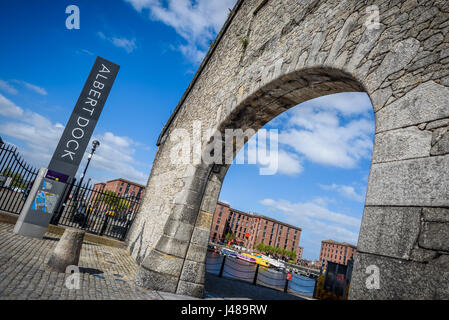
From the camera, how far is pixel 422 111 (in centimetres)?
196

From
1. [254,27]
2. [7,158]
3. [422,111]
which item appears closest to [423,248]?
[422,111]

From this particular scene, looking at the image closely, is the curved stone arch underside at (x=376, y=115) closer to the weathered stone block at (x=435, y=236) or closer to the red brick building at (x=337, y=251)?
the weathered stone block at (x=435, y=236)

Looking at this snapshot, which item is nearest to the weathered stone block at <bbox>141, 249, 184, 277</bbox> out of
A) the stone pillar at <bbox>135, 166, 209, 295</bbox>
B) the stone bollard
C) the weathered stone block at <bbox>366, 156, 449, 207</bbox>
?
the stone pillar at <bbox>135, 166, 209, 295</bbox>

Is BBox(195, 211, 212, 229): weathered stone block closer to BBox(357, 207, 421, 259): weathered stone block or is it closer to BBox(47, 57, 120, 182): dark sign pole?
BBox(357, 207, 421, 259): weathered stone block

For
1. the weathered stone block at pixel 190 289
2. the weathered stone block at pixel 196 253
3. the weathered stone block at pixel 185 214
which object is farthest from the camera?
the weathered stone block at pixel 185 214

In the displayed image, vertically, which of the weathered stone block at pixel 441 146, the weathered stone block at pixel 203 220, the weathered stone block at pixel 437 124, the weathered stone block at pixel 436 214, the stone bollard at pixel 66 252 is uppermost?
the weathered stone block at pixel 437 124

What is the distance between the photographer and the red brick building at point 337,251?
85.4m

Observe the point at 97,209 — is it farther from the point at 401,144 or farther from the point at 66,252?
the point at 401,144

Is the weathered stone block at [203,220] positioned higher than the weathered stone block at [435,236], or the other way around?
the weathered stone block at [435,236]

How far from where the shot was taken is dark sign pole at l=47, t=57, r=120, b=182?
24.6 ft

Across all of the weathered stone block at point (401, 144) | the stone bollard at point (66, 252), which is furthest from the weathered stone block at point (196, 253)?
the weathered stone block at point (401, 144)

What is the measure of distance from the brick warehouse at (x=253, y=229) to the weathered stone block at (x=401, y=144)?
73141mm

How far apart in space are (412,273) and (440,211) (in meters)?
0.46
